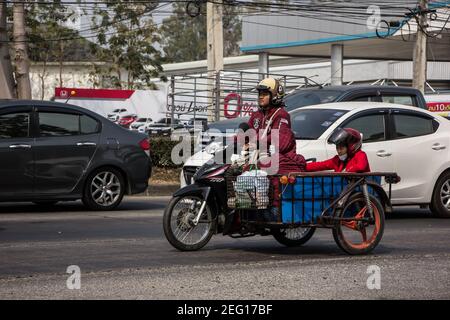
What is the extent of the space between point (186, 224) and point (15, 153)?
190 inches

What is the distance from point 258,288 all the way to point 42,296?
1.75m

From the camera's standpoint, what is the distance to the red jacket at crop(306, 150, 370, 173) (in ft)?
30.8

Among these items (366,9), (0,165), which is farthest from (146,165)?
(366,9)

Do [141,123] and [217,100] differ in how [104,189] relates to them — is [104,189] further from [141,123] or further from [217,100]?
[141,123]

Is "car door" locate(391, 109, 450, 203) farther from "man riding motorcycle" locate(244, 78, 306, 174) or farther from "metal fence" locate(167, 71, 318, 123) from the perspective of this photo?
"metal fence" locate(167, 71, 318, 123)

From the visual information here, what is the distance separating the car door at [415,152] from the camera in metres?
13.5

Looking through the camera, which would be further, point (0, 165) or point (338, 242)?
point (0, 165)

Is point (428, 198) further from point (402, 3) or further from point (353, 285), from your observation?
point (402, 3)

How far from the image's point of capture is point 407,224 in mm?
12945

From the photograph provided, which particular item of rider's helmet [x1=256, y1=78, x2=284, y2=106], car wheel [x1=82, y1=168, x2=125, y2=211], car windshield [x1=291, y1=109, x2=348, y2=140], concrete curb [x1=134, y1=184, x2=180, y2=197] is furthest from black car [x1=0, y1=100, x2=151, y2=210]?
rider's helmet [x1=256, y1=78, x2=284, y2=106]

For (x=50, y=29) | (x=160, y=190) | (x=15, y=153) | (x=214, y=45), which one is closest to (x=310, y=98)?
(x=160, y=190)

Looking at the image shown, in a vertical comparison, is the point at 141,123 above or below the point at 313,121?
below

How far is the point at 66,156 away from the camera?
13656mm

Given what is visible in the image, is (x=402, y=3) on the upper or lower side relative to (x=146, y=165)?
upper
